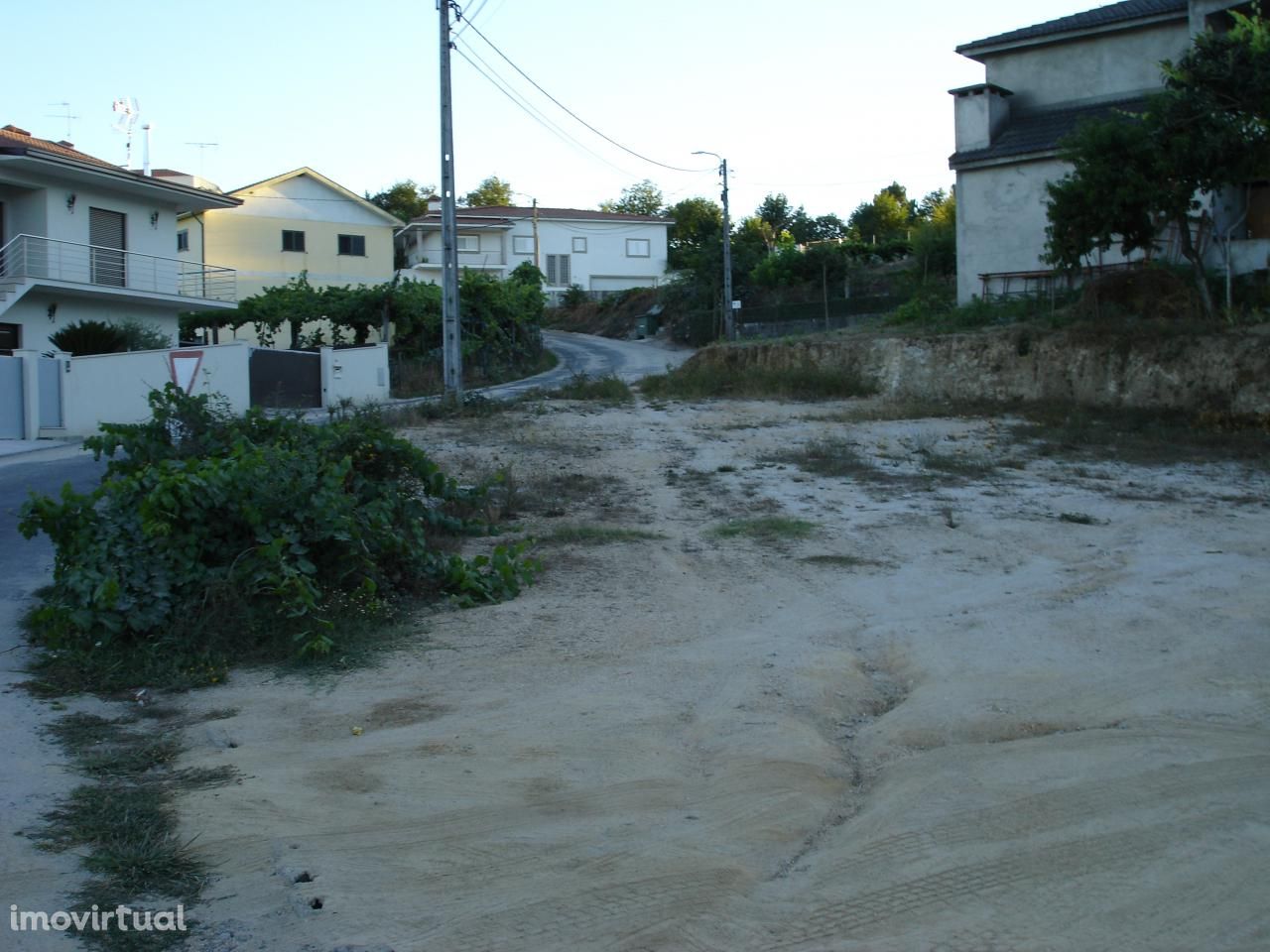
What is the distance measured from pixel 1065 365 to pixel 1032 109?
10.5 metres

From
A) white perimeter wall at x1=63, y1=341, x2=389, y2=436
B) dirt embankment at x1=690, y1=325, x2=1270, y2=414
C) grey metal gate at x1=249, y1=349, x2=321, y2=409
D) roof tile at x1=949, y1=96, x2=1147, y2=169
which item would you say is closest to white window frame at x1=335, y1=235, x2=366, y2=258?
grey metal gate at x1=249, y1=349, x2=321, y2=409

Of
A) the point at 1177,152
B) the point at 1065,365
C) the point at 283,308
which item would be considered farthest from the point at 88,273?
the point at 1177,152

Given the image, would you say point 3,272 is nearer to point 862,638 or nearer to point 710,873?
point 862,638

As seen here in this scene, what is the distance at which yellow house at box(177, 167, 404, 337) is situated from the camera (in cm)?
5003

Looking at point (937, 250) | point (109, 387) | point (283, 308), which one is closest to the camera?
point (109, 387)

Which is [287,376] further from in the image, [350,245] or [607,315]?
[607,315]

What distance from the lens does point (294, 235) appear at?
51719 mm

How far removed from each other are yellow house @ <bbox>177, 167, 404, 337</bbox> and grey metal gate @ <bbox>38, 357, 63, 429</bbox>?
83.0ft

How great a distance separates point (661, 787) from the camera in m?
6.18

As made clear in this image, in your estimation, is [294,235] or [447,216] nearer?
[447,216]

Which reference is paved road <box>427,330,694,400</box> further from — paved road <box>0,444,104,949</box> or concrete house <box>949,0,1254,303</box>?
paved road <box>0,444,104,949</box>

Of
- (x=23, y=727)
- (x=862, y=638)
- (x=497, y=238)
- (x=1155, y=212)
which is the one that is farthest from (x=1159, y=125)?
(x=497, y=238)

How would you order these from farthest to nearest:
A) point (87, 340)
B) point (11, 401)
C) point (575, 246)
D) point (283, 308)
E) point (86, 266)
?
1. point (575, 246)
2. point (283, 308)
3. point (86, 266)
4. point (87, 340)
5. point (11, 401)

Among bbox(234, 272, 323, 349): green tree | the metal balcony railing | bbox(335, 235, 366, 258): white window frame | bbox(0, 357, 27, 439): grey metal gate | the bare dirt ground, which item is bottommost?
the bare dirt ground
